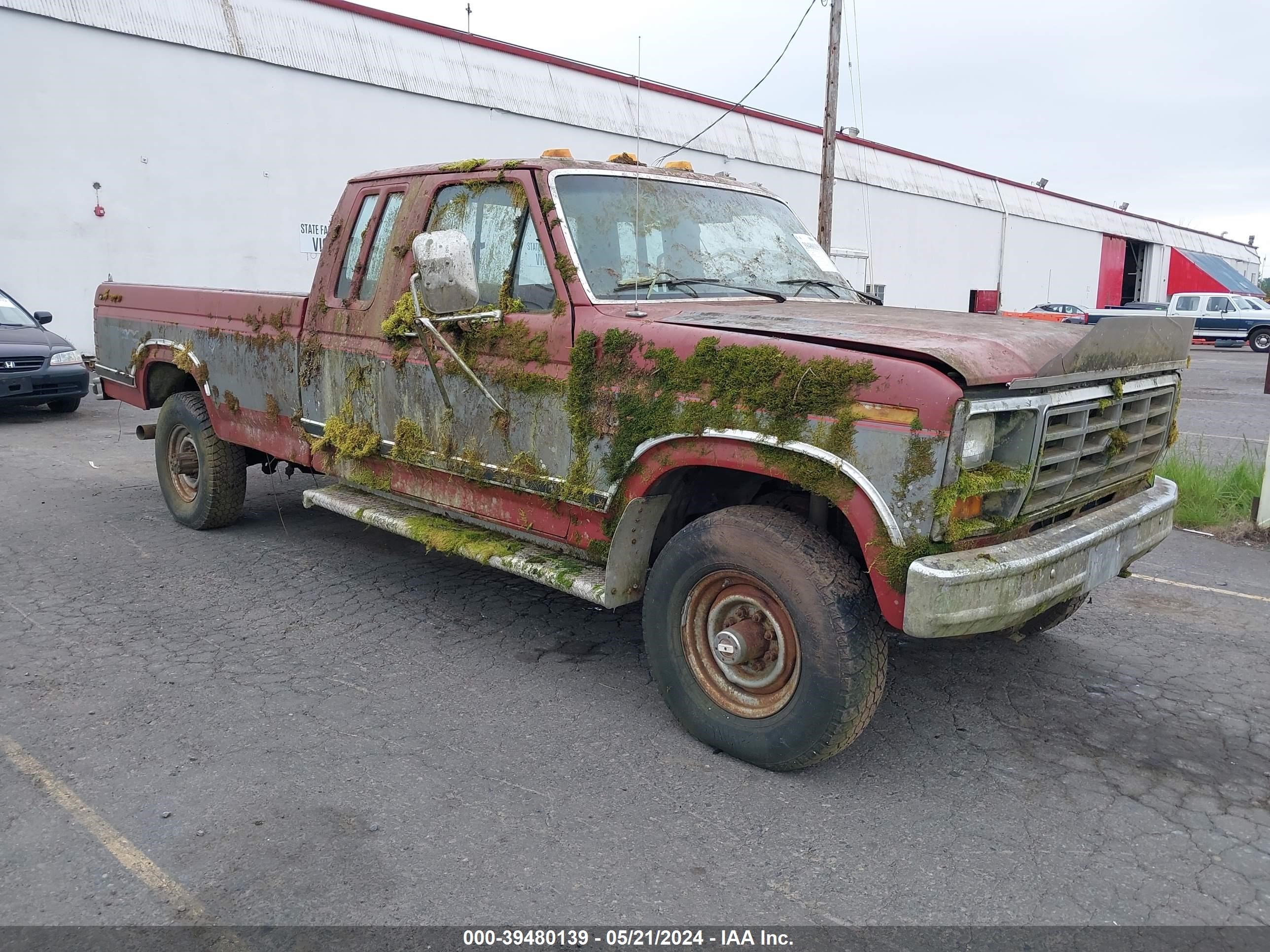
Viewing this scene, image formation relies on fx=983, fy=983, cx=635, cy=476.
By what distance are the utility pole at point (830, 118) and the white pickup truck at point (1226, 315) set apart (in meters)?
18.1

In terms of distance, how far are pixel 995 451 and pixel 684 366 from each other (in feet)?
3.57

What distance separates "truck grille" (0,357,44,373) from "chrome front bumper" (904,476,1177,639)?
11550 millimetres

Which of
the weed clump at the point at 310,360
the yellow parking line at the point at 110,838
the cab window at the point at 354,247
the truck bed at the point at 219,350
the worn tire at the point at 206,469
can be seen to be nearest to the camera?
the yellow parking line at the point at 110,838

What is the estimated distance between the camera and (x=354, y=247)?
5.13m

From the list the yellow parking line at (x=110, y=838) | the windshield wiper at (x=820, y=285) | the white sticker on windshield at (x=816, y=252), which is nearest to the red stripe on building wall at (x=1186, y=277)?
the white sticker on windshield at (x=816, y=252)

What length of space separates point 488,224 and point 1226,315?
3480 cm

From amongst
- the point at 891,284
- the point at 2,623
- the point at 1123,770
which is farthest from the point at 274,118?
the point at 891,284

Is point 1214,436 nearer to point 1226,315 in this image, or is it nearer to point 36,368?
point 36,368

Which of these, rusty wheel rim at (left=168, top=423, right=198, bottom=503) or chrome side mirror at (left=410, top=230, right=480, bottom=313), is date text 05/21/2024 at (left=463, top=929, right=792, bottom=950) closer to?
chrome side mirror at (left=410, top=230, right=480, bottom=313)

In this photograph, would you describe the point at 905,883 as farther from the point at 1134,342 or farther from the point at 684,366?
the point at 1134,342

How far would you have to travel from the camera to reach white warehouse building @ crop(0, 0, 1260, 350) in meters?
14.9

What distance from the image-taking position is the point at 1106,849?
3.00 meters

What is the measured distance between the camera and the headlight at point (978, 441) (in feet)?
9.74

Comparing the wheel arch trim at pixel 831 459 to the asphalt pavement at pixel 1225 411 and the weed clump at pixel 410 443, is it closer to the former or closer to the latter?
the weed clump at pixel 410 443
